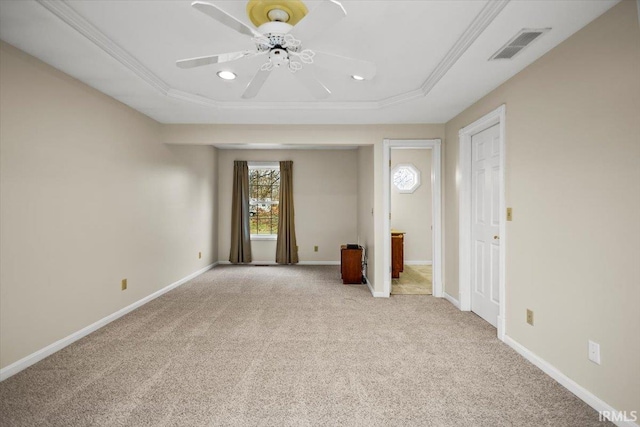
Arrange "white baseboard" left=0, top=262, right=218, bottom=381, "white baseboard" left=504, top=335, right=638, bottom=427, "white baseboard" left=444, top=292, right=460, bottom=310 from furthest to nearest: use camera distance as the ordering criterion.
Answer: "white baseboard" left=444, top=292, right=460, bottom=310 → "white baseboard" left=0, top=262, right=218, bottom=381 → "white baseboard" left=504, top=335, right=638, bottom=427

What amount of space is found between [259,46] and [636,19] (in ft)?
6.47

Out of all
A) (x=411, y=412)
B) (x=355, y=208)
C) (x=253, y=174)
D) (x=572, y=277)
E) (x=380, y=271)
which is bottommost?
(x=411, y=412)

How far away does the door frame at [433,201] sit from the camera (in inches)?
164

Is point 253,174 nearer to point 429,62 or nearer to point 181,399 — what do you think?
point 429,62

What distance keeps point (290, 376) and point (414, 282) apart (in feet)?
11.0

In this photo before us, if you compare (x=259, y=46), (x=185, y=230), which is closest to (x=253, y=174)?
(x=185, y=230)

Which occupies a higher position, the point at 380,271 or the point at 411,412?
the point at 380,271

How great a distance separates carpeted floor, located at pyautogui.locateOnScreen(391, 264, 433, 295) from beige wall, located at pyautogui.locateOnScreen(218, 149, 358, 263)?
57.1 inches

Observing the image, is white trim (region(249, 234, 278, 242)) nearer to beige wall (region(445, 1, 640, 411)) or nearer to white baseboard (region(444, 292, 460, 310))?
white baseboard (region(444, 292, 460, 310))

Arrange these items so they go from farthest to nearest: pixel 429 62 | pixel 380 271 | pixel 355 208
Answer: pixel 355 208, pixel 380 271, pixel 429 62

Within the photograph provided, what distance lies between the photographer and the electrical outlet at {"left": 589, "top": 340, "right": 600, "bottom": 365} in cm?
183

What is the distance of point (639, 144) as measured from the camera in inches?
62.8

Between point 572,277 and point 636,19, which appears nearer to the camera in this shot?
point 636,19

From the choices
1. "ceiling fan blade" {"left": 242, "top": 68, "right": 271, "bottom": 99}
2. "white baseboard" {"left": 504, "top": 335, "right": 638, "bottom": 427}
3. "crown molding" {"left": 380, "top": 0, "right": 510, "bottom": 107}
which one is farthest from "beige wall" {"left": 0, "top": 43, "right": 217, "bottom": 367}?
"white baseboard" {"left": 504, "top": 335, "right": 638, "bottom": 427}
